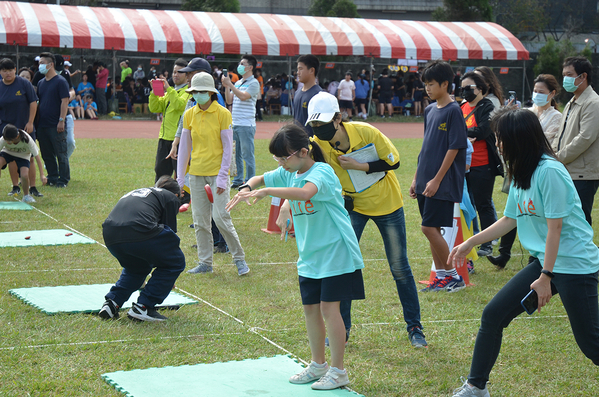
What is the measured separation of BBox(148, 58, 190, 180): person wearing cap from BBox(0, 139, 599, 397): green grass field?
206 centimetres

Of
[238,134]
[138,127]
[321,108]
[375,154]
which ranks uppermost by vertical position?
[321,108]

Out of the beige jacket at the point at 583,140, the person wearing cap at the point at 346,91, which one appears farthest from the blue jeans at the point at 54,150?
the person wearing cap at the point at 346,91

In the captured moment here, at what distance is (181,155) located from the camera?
23.1 feet

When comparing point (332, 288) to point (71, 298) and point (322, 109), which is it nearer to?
point (322, 109)

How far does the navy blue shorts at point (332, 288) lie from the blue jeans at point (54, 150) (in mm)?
8886

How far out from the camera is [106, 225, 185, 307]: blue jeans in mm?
5281

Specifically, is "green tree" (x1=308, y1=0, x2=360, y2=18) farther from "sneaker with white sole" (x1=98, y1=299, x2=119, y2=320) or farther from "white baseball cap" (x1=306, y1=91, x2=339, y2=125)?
"white baseball cap" (x1=306, y1=91, x2=339, y2=125)

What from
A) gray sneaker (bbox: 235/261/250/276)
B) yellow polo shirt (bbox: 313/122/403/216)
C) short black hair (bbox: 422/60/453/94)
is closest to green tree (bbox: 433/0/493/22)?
gray sneaker (bbox: 235/261/250/276)

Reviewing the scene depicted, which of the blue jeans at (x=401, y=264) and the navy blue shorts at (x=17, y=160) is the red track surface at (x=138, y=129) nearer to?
the navy blue shorts at (x=17, y=160)

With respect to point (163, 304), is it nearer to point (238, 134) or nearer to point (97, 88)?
point (238, 134)

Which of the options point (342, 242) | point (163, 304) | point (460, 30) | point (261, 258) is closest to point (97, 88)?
point (460, 30)

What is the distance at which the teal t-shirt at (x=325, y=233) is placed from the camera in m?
4.03

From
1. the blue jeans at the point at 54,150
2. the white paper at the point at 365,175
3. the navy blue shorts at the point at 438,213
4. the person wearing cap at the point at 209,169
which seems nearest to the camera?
the white paper at the point at 365,175

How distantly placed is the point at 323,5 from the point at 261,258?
3984cm
